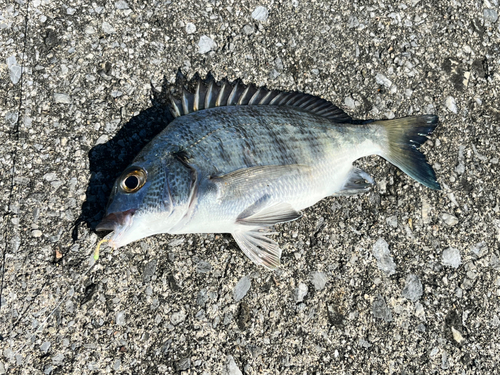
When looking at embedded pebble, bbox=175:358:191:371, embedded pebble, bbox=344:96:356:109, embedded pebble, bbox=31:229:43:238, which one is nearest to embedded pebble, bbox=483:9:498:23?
embedded pebble, bbox=344:96:356:109

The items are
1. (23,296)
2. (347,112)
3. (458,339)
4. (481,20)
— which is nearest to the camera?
(23,296)

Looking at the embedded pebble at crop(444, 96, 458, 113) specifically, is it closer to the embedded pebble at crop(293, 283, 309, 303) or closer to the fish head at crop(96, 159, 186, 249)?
the embedded pebble at crop(293, 283, 309, 303)

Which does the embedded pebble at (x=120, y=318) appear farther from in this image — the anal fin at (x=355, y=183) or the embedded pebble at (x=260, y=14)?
the embedded pebble at (x=260, y=14)

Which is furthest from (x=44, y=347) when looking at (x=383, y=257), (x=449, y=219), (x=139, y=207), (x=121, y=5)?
(x=449, y=219)

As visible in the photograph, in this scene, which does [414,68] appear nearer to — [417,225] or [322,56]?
[322,56]

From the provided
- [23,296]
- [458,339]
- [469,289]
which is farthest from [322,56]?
[23,296]

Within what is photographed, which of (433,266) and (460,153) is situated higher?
(460,153)

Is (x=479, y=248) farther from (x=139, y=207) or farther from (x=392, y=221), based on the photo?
(x=139, y=207)

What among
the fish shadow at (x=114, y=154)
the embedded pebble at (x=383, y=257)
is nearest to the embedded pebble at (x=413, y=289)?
the embedded pebble at (x=383, y=257)
